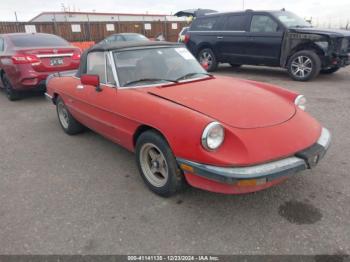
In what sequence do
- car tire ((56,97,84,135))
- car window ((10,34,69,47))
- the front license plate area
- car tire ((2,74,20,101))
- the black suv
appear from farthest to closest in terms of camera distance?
the black suv < car tire ((2,74,20,101)) < car window ((10,34,69,47)) < the front license plate area < car tire ((56,97,84,135))

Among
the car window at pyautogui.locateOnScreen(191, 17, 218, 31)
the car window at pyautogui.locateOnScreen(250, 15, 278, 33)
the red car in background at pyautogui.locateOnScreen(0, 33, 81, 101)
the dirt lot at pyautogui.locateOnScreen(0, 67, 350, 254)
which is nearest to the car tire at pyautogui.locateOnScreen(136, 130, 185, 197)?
the dirt lot at pyautogui.locateOnScreen(0, 67, 350, 254)

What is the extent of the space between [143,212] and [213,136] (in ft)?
3.34

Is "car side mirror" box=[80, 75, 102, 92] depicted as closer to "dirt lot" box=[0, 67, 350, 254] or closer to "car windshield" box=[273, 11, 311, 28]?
"dirt lot" box=[0, 67, 350, 254]

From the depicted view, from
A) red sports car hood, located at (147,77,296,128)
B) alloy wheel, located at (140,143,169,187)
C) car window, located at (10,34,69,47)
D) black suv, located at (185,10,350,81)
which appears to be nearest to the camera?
red sports car hood, located at (147,77,296,128)

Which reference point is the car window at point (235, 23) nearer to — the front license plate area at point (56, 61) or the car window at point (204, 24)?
the car window at point (204, 24)

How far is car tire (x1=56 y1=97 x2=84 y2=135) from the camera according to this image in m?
4.59

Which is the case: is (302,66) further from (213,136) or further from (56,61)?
(213,136)

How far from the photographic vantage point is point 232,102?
283cm

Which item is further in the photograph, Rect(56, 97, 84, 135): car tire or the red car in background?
the red car in background

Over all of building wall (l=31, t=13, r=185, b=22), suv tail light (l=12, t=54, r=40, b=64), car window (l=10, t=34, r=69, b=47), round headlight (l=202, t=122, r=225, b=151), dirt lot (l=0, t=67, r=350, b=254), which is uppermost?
building wall (l=31, t=13, r=185, b=22)

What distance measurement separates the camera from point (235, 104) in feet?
9.17

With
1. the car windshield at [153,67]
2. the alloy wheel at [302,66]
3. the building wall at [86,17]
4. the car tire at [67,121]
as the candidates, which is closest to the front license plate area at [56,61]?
the car tire at [67,121]

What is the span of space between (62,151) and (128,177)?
54.6 inches

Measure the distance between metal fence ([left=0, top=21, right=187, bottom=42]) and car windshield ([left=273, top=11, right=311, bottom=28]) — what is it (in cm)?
1632
